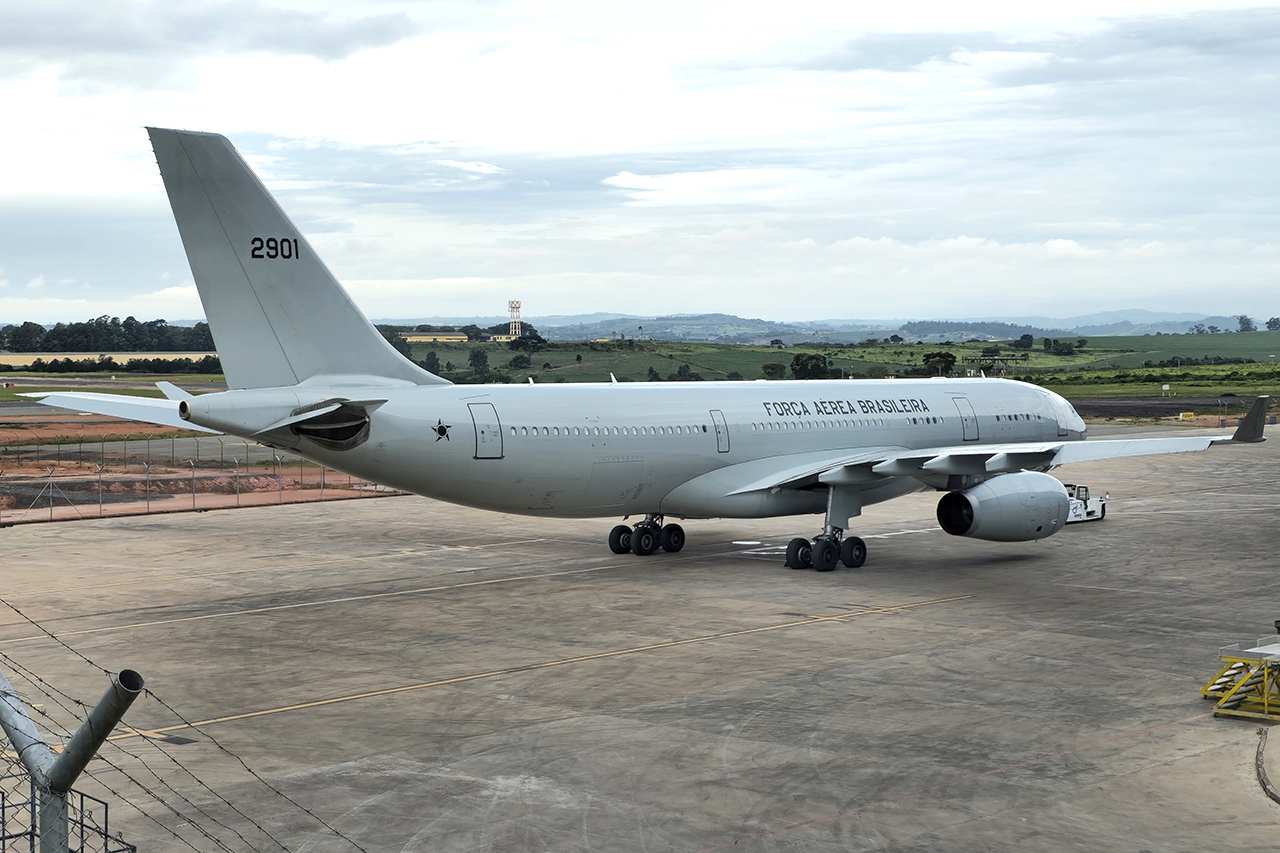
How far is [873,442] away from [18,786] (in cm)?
2389

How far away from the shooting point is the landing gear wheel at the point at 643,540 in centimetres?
3184

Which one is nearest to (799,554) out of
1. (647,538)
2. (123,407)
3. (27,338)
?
(647,538)

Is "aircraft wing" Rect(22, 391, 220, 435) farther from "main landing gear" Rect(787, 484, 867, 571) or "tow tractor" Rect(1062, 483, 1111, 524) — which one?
"tow tractor" Rect(1062, 483, 1111, 524)

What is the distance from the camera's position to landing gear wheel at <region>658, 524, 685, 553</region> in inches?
1266

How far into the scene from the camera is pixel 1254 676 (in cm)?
1767

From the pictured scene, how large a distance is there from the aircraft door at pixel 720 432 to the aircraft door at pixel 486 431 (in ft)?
21.6

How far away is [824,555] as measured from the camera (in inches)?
1158

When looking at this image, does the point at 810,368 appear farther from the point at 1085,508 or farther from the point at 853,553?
the point at 853,553

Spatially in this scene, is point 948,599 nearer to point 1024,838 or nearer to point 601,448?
point 601,448

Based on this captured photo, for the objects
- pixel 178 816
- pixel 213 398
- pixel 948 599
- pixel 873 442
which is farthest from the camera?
pixel 873 442

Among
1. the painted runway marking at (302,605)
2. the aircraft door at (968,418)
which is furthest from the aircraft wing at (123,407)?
the aircraft door at (968,418)

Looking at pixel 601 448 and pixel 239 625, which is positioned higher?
pixel 601 448

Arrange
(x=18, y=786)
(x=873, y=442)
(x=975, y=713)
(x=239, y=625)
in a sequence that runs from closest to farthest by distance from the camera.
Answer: (x=18, y=786)
(x=975, y=713)
(x=239, y=625)
(x=873, y=442)

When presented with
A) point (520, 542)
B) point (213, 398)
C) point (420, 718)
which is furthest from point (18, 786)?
point (520, 542)
